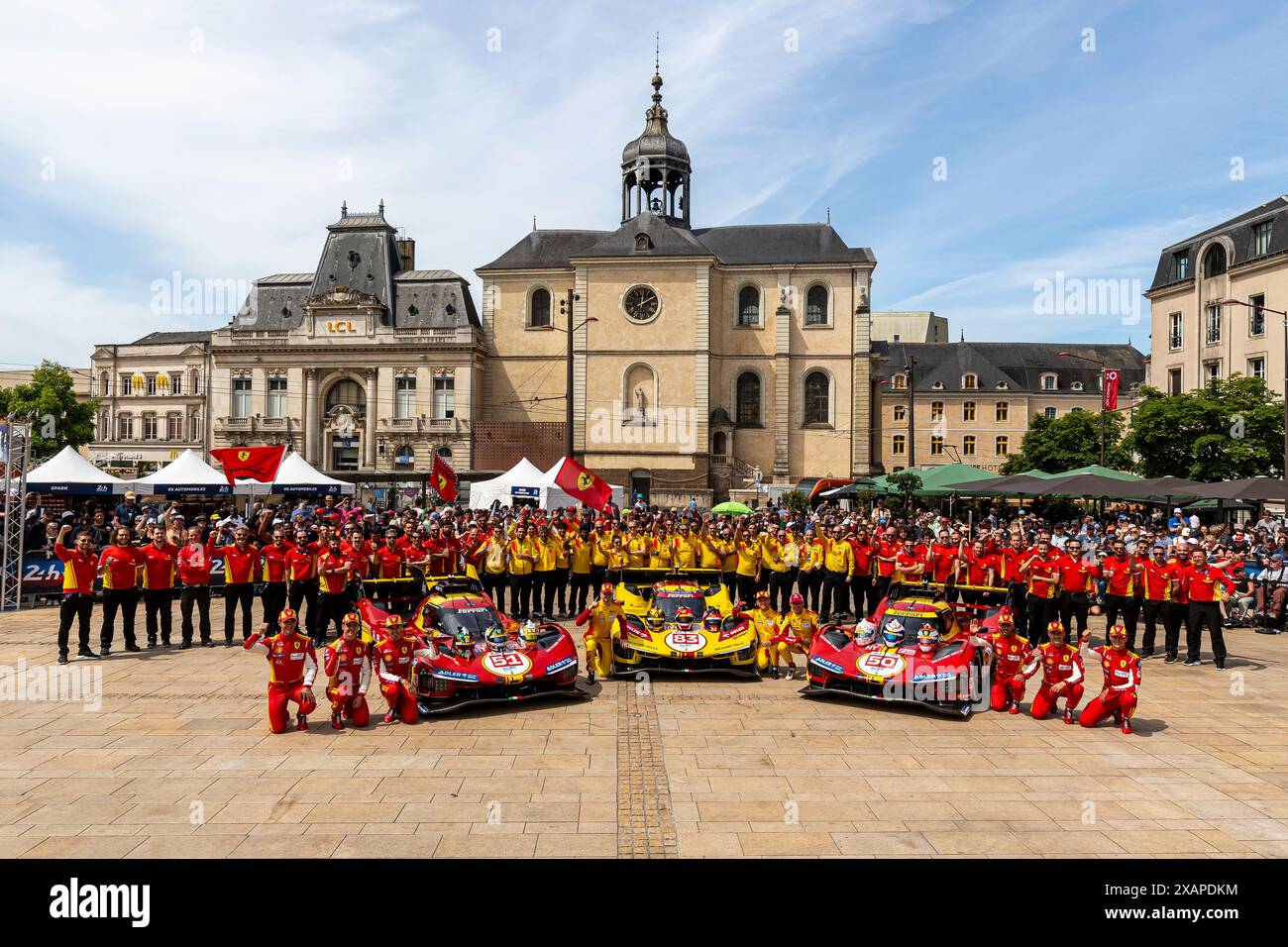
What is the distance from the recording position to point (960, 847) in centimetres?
670

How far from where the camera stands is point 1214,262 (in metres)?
54.7

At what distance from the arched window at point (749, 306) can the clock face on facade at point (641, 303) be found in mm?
6282

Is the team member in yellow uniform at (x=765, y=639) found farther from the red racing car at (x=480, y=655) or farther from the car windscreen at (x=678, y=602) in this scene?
the red racing car at (x=480, y=655)

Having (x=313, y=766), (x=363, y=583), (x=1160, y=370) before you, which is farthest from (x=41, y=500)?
(x=1160, y=370)

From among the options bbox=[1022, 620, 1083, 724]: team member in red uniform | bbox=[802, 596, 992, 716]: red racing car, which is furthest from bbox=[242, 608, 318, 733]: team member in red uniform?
bbox=[1022, 620, 1083, 724]: team member in red uniform

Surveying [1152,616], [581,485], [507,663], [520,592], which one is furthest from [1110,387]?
[507,663]

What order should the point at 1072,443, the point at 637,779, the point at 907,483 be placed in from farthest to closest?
the point at 1072,443, the point at 907,483, the point at 637,779

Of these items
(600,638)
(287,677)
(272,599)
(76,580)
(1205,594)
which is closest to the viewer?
(287,677)

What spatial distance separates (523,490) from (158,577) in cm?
1633

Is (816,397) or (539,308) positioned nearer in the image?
(816,397)

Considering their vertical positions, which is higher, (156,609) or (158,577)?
(158,577)

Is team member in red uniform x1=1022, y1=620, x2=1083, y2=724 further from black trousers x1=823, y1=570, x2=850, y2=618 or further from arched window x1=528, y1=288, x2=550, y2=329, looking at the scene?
arched window x1=528, y1=288, x2=550, y2=329

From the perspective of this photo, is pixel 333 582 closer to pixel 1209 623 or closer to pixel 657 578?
pixel 657 578

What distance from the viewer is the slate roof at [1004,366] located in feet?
260
